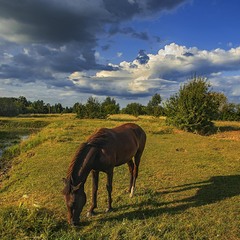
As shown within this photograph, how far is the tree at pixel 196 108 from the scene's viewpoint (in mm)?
27391

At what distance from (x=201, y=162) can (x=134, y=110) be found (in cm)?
6136

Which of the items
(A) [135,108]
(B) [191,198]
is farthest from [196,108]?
(A) [135,108]

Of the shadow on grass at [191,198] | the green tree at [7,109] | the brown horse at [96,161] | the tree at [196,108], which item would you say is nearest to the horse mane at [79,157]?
the brown horse at [96,161]

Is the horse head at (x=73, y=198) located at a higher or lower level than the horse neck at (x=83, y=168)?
lower

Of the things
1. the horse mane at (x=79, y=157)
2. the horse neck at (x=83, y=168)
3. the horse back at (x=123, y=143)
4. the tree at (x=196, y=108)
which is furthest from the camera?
the tree at (x=196, y=108)

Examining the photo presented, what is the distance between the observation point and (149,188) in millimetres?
8742

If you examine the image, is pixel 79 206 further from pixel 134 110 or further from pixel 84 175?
pixel 134 110

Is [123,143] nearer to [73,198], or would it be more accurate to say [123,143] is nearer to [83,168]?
[83,168]

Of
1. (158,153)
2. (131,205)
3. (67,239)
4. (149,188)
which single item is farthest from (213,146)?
(67,239)

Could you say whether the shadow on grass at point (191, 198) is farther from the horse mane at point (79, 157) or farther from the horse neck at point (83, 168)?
the horse mane at point (79, 157)

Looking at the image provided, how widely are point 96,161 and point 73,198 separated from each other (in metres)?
1.08

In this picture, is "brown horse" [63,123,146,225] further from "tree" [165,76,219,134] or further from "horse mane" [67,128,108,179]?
"tree" [165,76,219,134]

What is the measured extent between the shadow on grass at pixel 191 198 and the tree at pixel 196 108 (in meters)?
17.5

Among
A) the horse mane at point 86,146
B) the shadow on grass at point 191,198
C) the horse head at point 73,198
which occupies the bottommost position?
the shadow on grass at point 191,198
